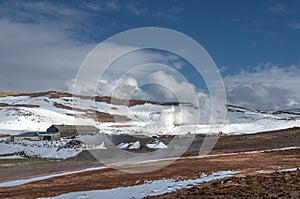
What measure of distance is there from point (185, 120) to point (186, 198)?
154 meters

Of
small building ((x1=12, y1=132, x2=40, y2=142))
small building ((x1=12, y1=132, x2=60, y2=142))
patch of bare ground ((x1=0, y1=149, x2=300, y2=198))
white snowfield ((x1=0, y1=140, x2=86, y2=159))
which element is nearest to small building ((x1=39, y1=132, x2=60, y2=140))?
small building ((x1=12, y1=132, x2=60, y2=142))

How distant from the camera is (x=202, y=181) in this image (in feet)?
83.0

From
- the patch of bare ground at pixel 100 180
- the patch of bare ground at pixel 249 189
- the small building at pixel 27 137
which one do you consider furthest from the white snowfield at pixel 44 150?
the patch of bare ground at pixel 249 189

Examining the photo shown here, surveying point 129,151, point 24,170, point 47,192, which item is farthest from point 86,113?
point 47,192

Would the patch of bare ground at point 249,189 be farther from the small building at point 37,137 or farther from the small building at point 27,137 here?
the small building at point 27,137

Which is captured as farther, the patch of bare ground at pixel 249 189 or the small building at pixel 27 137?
the small building at pixel 27 137

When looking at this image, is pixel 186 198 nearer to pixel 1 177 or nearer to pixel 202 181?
pixel 202 181

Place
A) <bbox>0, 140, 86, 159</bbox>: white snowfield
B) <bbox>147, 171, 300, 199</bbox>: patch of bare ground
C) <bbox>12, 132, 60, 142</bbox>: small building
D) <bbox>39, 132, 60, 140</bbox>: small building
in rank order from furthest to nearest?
<bbox>39, 132, 60, 140</bbox>: small building
<bbox>12, 132, 60, 142</bbox>: small building
<bbox>0, 140, 86, 159</bbox>: white snowfield
<bbox>147, 171, 300, 199</bbox>: patch of bare ground

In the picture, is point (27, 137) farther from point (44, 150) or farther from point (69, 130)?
point (44, 150)

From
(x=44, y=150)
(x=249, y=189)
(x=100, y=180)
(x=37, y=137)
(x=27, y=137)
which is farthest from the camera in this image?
(x=27, y=137)

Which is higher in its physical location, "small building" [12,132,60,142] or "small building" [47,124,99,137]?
"small building" [47,124,99,137]

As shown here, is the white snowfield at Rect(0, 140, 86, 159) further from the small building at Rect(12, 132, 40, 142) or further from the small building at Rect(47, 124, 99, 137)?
the small building at Rect(47, 124, 99, 137)

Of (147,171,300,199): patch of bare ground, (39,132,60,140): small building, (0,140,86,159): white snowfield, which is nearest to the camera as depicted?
(147,171,300,199): patch of bare ground

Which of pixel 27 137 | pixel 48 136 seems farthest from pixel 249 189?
pixel 27 137
